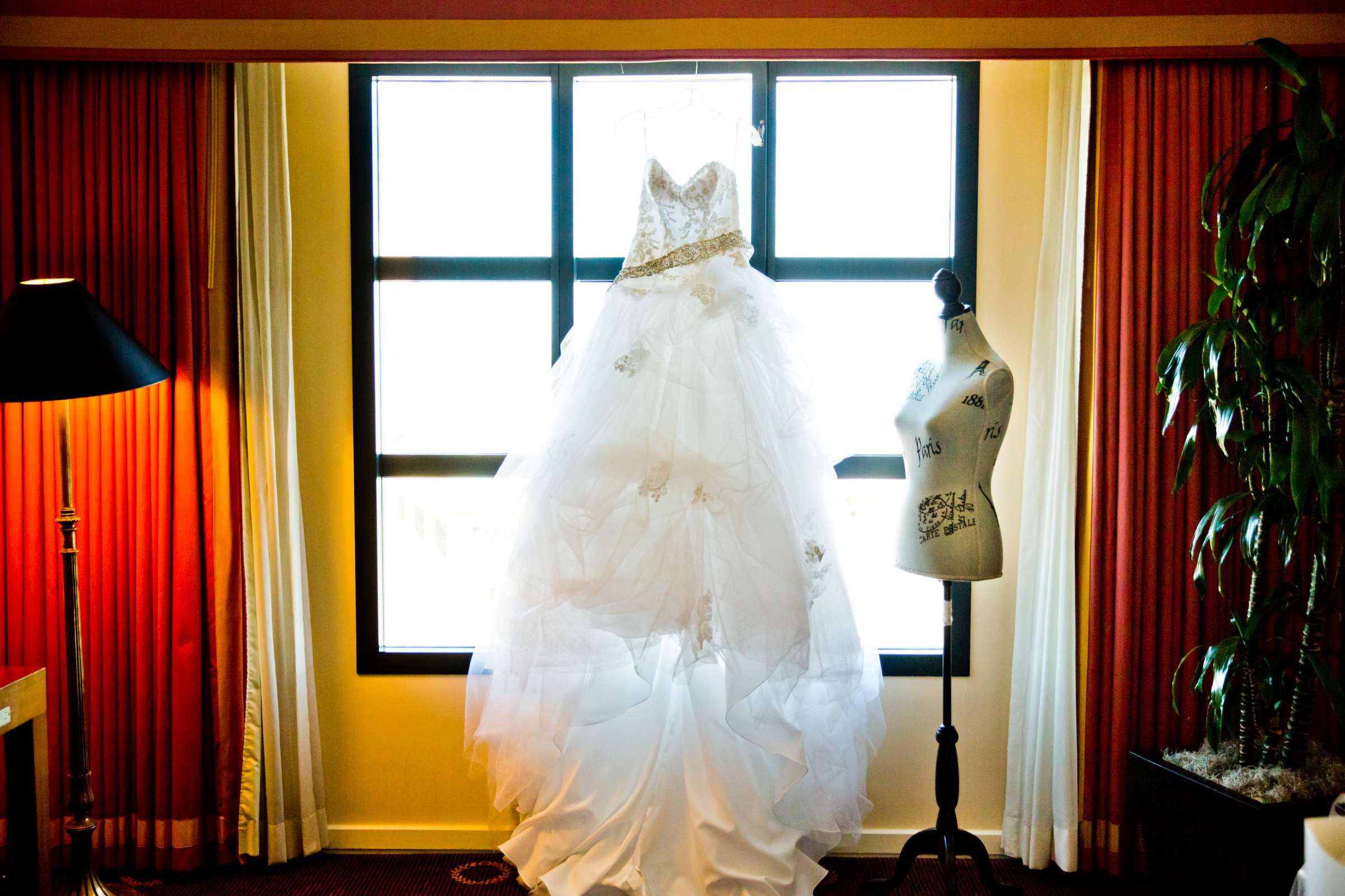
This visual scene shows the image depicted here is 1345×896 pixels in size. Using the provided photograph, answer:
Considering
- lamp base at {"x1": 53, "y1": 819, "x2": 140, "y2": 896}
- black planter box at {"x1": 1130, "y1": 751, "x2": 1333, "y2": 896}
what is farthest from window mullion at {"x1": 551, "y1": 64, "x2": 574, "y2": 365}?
black planter box at {"x1": 1130, "y1": 751, "x2": 1333, "y2": 896}

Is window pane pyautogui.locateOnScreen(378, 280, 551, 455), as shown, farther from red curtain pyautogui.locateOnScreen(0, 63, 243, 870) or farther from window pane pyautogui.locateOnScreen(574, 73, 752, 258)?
red curtain pyautogui.locateOnScreen(0, 63, 243, 870)

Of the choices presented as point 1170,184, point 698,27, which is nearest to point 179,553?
point 698,27

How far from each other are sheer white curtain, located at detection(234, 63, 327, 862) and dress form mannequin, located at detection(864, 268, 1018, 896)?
1.78 m

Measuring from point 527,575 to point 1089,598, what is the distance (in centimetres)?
159

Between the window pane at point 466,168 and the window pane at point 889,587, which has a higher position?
the window pane at point 466,168

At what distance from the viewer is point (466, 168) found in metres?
2.71

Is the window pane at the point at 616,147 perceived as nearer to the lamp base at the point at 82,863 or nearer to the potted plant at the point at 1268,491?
the potted plant at the point at 1268,491

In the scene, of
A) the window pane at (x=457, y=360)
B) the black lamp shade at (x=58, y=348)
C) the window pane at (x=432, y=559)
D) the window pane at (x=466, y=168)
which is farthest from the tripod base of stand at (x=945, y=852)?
the black lamp shade at (x=58, y=348)

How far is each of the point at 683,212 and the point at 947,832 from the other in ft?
5.86

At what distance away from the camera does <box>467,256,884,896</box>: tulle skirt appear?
6.72 ft

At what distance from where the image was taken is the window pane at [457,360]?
2721mm

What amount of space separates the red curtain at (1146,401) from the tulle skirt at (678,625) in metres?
0.73

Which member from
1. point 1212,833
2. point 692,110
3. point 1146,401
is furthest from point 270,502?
point 1212,833

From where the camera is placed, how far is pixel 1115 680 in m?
2.42
